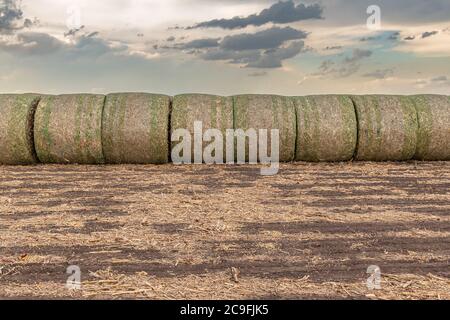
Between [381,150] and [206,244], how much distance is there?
24.1ft

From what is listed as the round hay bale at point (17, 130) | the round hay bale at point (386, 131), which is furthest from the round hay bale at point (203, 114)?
the round hay bale at point (17, 130)

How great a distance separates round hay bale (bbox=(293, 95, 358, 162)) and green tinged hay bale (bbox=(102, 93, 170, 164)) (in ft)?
9.76

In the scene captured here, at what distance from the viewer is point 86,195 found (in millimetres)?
8297

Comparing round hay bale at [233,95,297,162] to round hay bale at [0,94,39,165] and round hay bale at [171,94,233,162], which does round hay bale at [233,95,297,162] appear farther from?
round hay bale at [0,94,39,165]

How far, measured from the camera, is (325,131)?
11633 mm

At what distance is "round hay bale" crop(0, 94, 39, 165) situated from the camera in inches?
442

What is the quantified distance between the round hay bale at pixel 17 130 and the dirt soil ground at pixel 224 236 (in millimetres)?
1411

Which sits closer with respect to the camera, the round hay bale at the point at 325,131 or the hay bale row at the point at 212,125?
the hay bale row at the point at 212,125

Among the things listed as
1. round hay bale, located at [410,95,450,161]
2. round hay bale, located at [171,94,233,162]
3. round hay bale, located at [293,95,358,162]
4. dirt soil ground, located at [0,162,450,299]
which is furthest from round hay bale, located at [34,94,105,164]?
round hay bale, located at [410,95,450,161]

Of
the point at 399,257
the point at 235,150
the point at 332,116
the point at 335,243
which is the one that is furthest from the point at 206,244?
the point at 332,116

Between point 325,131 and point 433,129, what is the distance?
8.04 ft

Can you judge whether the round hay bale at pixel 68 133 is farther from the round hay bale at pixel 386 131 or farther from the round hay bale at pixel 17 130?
the round hay bale at pixel 386 131

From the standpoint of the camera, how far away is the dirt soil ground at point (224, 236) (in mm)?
4484

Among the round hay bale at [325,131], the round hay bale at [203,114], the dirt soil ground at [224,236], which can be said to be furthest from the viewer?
the round hay bale at [325,131]
